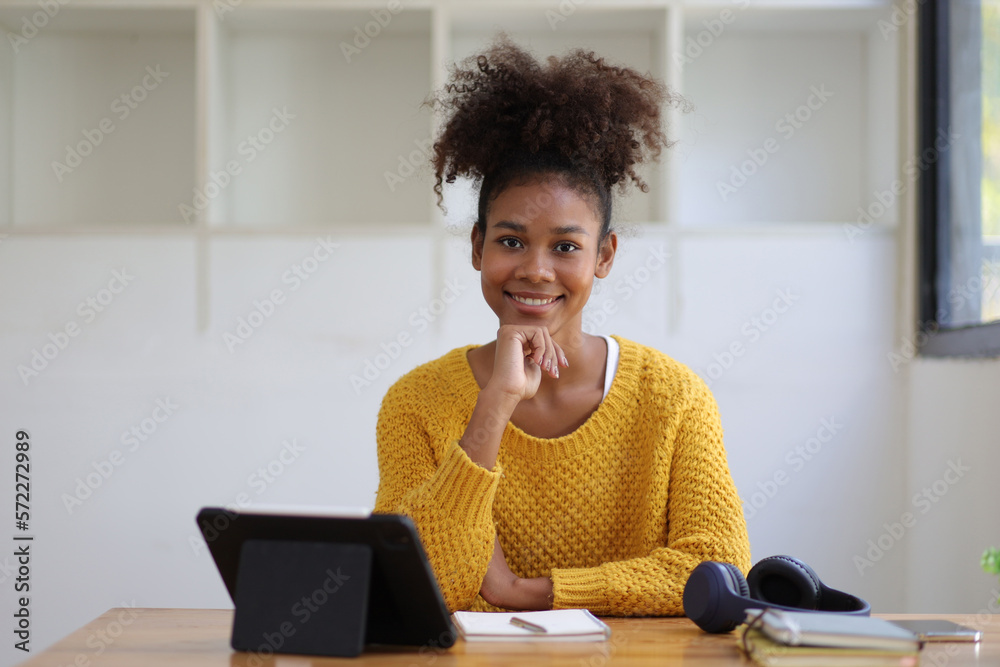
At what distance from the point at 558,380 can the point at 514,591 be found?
45 centimetres

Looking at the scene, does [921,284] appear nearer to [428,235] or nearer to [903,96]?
[903,96]

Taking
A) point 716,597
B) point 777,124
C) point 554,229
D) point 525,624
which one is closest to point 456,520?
point 525,624

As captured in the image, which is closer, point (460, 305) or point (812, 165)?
point (460, 305)

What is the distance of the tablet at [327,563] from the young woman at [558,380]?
19.9 inches

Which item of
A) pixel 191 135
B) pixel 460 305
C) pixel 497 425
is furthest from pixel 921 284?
pixel 191 135

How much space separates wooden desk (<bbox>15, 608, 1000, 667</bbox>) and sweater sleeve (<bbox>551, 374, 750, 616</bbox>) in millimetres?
190

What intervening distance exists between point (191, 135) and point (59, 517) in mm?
A: 1340

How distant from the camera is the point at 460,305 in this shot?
9.59ft

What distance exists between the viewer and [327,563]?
0.99m

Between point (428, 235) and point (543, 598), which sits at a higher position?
point (428, 235)

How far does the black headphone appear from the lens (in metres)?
1.14

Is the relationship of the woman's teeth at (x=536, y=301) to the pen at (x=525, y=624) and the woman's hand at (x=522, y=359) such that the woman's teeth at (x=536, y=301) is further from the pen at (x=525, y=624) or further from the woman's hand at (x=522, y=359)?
the pen at (x=525, y=624)

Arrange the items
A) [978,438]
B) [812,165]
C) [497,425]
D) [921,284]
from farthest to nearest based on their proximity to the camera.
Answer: [812,165] < [921,284] < [978,438] < [497,425]

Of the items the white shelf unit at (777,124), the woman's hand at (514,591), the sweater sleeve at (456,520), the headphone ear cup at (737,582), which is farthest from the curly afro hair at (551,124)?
the white shelf unit at (777,124)
